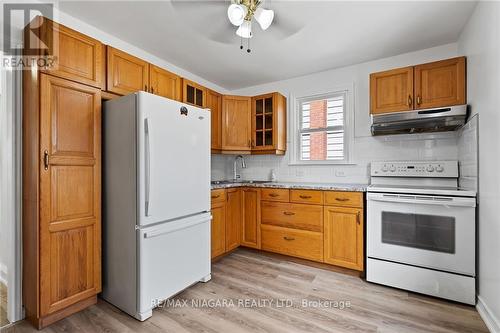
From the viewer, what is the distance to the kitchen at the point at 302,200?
1783 millimetres

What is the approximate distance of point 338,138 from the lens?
3.33 meters

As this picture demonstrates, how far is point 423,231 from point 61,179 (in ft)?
10.0

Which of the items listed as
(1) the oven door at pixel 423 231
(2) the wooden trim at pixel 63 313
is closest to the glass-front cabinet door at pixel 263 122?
(1) the oven door at pixel 423 231

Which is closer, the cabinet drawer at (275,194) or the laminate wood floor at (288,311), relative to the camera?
the laminate wood floor at (288,311)

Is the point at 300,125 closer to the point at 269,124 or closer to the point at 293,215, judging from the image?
the point at 269,124

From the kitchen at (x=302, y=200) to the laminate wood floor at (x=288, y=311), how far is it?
0.01m

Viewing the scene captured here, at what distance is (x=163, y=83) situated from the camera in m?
2.68

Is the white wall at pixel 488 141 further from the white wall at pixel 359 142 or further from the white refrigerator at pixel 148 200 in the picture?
the white refrigerator at pixel 148 200

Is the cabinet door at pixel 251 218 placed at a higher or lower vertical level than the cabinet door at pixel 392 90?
lower

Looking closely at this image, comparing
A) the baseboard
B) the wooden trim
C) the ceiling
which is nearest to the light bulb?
the ceiling

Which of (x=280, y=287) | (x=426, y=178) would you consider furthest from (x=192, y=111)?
(x=426, y=178)

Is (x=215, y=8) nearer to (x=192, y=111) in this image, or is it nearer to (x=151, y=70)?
(x=192, y=111)

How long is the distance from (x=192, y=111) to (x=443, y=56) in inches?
110

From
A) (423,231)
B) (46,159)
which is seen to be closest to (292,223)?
(423,231)
